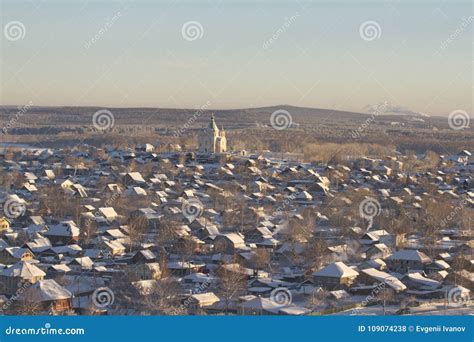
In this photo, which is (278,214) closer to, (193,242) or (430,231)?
(430,231)

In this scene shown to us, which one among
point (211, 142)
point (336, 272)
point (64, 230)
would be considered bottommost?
point (336, 272)

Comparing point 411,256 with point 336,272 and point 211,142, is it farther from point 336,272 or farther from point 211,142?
A: point 211,142

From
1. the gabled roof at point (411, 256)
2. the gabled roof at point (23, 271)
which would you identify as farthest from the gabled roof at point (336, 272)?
the gabled roof at point (23, 271)

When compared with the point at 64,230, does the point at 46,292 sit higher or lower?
lower

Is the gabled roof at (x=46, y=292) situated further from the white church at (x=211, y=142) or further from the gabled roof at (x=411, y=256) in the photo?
the white church at (x=211, y=142)

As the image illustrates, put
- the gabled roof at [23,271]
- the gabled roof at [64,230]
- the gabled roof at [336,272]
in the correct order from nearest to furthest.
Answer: the gabled roof at [23,271] → the gabled roof at [336,272] → the gabled roof at [64,230]

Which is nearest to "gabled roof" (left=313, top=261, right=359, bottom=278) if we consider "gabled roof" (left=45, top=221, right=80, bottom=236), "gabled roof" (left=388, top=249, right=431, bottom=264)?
"gabled roof" (left=388, top=249, right=431, bottom=264)

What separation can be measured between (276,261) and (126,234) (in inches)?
99.2

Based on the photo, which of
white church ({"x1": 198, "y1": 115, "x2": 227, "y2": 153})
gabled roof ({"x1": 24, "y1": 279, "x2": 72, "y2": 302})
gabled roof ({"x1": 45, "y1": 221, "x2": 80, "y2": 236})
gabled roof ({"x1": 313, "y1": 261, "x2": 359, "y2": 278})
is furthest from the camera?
white church ({"x1": 198, "y1": 115, "x2": 227, "y2": 153})

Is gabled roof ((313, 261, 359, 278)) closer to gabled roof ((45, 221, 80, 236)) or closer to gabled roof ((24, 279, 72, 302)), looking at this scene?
gabled roof ((24, 279, 72, 302))

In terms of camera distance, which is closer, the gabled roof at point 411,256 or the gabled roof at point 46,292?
the gabled roof at point 46,292

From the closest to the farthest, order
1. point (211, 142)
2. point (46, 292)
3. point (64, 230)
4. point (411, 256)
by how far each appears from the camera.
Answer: point (46, 292), point (411, 256), point (64, 230), point (211, 142)

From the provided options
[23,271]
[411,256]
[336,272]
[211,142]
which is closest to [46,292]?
[23,271]

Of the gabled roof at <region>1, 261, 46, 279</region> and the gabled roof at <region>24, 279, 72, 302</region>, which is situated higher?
the gabled roof at <region>1, 261, 46, 279</region>
